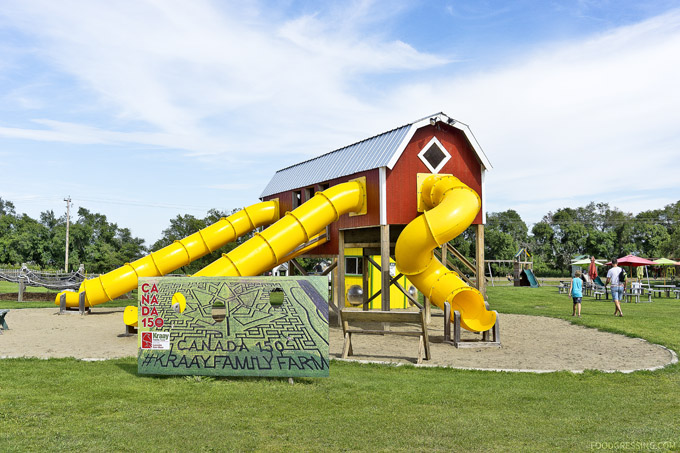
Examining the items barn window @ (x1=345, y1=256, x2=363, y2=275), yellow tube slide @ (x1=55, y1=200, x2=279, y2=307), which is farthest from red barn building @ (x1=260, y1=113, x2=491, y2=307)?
barn window @ (x1=345, y1=256, x2=363, y2=275)

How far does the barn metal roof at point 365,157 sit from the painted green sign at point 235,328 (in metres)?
7.07

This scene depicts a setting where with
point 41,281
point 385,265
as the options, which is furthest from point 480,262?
point 41,281

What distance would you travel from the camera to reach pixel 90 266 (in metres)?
60.4

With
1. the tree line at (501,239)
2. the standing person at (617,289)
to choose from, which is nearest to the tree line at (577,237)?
the tree line at (501,239)

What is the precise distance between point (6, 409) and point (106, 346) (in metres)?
6.12

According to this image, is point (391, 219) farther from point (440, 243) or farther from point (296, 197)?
point (296, 197)

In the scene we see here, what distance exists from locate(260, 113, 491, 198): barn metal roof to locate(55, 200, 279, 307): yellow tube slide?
197 centimetres

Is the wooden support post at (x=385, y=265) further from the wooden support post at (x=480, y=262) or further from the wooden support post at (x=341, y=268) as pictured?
the wooden support post at (x=480, y=262)

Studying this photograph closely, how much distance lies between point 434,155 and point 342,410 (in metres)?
10.2

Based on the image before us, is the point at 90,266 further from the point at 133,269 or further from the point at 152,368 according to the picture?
the point at 152,368

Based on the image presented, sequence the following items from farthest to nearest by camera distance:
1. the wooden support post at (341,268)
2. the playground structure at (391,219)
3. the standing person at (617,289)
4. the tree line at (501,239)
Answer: the tree line at (501,239)
the standing person at (617,289)
the wooden support post at (341,268)
the playground structure at (391,219)

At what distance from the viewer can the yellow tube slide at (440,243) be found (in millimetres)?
13008

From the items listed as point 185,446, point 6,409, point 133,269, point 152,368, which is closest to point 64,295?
point 133,269

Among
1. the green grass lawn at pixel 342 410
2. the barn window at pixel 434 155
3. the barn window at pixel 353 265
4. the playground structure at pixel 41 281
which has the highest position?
the barn window at pixel 434 155
